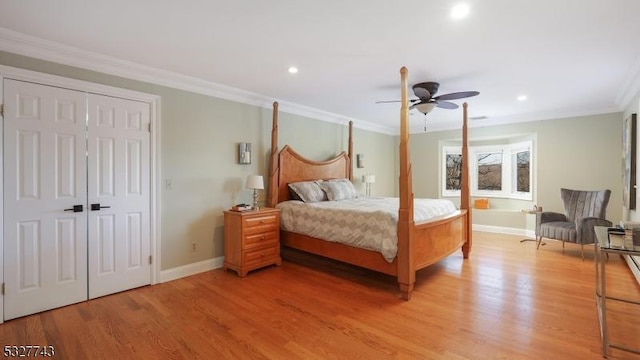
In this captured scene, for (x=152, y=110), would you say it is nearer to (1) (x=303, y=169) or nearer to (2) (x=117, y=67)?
(2) (x=117, y=67)

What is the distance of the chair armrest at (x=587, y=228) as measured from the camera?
4379 mm

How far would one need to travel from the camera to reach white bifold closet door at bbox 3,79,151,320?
8.82 ft

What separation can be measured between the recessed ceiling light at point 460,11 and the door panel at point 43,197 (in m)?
A: 3.44

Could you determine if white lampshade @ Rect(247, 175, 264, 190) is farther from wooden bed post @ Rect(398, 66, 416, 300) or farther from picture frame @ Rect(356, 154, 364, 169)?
picture frame @ Rect(356, 154, 364, 169)

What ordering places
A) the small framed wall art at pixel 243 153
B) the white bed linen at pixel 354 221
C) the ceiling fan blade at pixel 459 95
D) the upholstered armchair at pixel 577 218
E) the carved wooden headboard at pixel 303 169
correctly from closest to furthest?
1. the white bed linen at pixel 354 221
2. the ceiling fan blade at pixel 459 95
3. the small framed wall art at pixel 243 153
4. the upholstered armchair at pixel 577 218
5. the carved wooden headboard at pixel 303 169

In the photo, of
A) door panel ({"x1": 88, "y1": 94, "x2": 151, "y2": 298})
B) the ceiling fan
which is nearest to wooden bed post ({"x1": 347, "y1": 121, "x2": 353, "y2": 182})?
the ceiling fan

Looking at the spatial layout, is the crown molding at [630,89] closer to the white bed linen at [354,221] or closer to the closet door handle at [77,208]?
the white bed linen at [354,221]

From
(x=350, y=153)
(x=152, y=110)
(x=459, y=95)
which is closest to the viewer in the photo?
(x=152, y=110)

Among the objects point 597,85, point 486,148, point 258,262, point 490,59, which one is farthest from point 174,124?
point 486,148

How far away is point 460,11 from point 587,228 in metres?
4.11

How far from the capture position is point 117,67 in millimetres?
3211

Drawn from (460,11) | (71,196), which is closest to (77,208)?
(71,196)

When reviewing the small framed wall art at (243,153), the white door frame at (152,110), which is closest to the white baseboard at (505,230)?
the small framed wall art at (243,153)

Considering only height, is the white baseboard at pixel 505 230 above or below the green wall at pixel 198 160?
below
